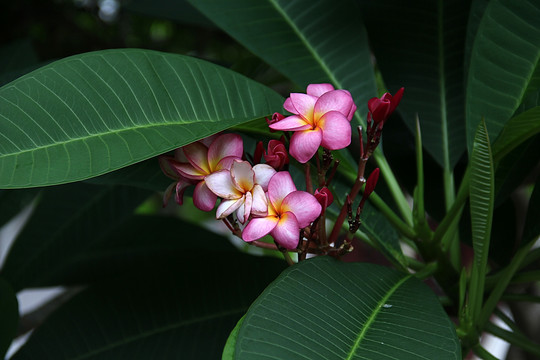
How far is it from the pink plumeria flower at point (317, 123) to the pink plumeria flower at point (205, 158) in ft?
0.16

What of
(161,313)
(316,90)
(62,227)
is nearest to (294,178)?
(316,90)

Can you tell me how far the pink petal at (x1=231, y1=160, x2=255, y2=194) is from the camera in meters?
0.52

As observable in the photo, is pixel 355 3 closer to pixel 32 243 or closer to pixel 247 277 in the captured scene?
pixel 247 277

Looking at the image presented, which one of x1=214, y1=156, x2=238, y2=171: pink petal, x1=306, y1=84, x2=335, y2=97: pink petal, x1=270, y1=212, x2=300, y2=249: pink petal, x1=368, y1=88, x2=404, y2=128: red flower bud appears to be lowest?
x1=270, y1=212, x2=300, y2=249: pink petal

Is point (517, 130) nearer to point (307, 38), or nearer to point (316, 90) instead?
point (316, 90)

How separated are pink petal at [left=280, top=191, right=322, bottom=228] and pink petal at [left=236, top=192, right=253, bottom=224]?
0.03m

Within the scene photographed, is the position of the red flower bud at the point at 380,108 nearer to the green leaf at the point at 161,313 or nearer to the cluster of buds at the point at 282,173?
the cluster of buds at the point at 282,173

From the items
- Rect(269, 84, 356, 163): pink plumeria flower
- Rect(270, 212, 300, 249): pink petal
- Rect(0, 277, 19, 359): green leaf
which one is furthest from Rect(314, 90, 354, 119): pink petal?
Rect(0, 277, 19, 359): green leaf

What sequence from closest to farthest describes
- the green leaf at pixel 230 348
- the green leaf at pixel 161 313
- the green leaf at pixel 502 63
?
the green leaf at pixel 230 348 < the green leaf at pixel 502 63 < the green leaf at pixel 161 313

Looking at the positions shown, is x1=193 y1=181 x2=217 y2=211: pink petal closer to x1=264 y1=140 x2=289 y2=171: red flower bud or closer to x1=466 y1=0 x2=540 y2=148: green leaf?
x1=264 y1=140 x2=289 y2=171: red flower bud

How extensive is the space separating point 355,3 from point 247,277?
41cm

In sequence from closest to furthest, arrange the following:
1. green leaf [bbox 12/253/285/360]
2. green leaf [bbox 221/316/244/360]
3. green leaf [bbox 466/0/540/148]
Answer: green leaf [bbox 221/316/244/360] < green leaf [bbox 466/0/540/148] < green leaf [bbox 12/253/285/360]

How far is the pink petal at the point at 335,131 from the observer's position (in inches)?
20.4

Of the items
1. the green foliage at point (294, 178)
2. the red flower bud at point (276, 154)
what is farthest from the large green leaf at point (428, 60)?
the red flower bud at point (276, 154)
